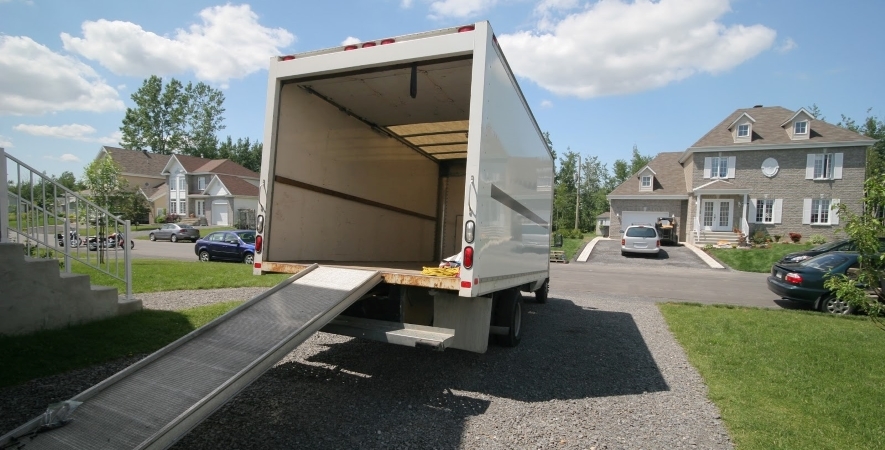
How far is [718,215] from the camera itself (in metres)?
28.4

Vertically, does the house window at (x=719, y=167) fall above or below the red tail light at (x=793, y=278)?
above

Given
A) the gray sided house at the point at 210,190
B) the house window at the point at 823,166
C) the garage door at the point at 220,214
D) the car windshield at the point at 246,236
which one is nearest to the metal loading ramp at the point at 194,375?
the car windshield at the point at 246,236

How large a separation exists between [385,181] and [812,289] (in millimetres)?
9090

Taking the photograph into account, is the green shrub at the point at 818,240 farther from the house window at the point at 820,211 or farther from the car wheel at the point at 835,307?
the car wheel at the point at 835,307

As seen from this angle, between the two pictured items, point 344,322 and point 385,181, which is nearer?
point 344,322

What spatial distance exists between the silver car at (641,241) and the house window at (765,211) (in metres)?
11.2

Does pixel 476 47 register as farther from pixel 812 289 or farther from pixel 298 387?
pixel 812 289

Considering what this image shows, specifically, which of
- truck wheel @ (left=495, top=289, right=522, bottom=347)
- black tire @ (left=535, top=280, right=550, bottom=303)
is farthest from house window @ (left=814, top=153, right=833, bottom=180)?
truck wheel @ (left=495, top=289, right=522, bottom=347)

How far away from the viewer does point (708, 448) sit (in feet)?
11.3

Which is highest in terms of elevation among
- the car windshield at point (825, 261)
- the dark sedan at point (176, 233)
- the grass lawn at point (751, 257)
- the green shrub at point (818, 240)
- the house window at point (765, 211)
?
the house window at point (765, 211)

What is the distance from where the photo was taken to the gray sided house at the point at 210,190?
43.0 m

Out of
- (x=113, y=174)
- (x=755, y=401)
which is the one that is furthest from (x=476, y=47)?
(x=113, y=174)

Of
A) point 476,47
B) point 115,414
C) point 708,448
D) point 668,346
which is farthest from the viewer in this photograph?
point 668,346

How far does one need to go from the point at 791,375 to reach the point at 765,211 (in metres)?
27.8
